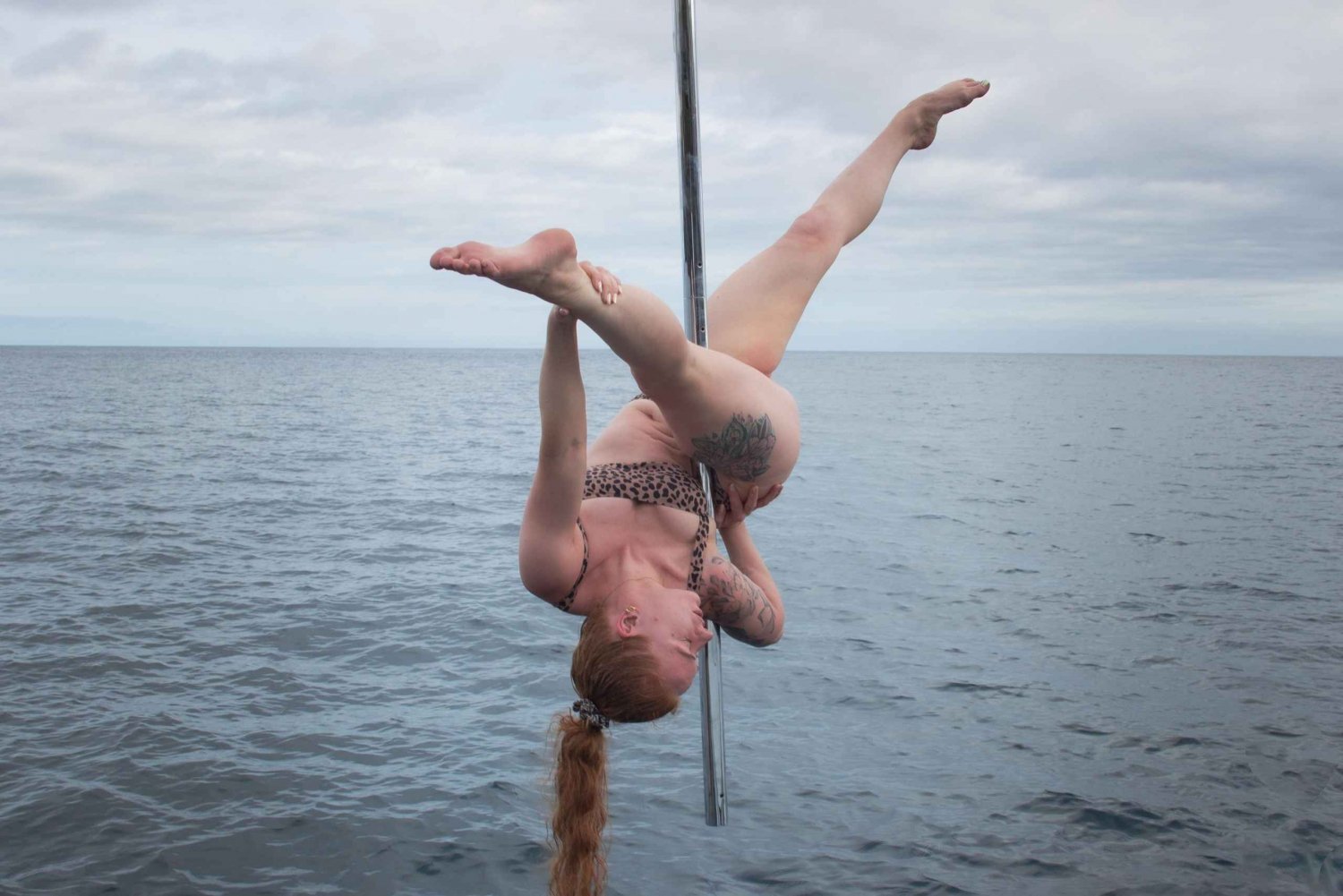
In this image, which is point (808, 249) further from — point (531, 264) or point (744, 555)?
point (531, 264)

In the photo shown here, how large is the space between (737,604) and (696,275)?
1.09 meters

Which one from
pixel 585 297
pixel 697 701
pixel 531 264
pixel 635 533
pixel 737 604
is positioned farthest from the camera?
pixel 697 701

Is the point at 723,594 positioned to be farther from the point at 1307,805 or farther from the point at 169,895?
the point at 1307,805

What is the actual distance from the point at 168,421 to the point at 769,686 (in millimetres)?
29684

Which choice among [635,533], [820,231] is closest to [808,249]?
[820,231]

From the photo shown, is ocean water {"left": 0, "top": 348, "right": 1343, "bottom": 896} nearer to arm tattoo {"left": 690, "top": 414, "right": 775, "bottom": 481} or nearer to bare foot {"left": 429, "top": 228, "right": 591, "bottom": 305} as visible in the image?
arm tattoo {"left": 690, "top": 414, "right": 775, "bottom": 481}

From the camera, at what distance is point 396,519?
56.8 ft

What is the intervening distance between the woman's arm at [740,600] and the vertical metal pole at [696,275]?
93 millimetres

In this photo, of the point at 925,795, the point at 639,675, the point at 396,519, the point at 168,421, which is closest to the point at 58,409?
the point at 168,421

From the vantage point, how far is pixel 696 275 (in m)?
3.30

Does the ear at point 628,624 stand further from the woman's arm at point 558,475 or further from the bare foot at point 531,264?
the bare foot at point 531,264

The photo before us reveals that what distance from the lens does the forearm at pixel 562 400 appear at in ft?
9.08

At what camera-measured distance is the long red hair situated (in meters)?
3.05

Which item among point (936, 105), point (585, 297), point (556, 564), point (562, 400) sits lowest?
point (556, 564)
